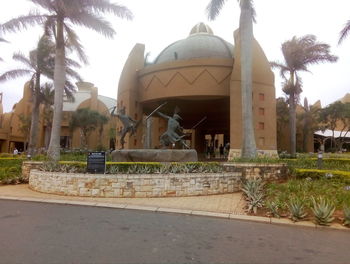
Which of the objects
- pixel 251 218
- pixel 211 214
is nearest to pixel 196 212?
pixel 211 214

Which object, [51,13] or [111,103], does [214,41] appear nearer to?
[51,13]

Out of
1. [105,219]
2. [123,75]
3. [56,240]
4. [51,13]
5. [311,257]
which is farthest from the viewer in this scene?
[123,75]

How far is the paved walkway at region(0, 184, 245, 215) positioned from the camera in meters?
8.33

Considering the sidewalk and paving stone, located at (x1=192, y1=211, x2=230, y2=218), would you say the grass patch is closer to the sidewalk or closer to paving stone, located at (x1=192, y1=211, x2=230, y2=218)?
the sidewalk

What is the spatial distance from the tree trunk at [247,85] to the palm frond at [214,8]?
159 centimetres

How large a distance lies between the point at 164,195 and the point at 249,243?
537cm

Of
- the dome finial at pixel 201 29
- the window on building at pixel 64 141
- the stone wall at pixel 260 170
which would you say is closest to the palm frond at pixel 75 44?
the stone wall at pixel 260 170

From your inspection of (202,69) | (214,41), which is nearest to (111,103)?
(214,41)

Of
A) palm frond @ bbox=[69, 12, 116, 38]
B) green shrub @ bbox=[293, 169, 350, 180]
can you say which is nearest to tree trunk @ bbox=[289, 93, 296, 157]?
green shrub @ bbox=[293, 169, 350, 180]

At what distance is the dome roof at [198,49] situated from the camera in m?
27.5

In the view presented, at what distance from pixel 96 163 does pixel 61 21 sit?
1152cm

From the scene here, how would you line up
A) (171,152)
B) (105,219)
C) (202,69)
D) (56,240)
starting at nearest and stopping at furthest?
1. (56,240)
2. (105,219)
3. (171,152)
4. (202,69)

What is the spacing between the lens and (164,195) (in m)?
10.2

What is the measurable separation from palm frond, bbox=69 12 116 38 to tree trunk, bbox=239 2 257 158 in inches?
327
